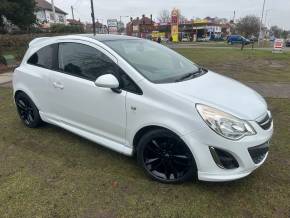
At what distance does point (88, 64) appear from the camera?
3930 millimetres

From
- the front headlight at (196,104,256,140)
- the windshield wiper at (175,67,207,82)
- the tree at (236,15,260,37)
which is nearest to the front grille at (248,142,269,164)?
the front headlight at (196,104,256,140)

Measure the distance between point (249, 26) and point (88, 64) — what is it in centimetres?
7483

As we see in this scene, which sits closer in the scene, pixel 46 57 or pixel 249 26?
pixel 46 57

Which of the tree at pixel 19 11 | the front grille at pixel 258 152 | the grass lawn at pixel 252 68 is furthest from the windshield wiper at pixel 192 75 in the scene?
the tree at pixel 19 11

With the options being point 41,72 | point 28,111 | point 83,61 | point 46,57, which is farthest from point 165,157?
point 28,111

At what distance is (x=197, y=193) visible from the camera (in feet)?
10.7

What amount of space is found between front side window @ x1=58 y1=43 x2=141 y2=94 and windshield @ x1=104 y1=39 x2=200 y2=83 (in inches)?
7.2

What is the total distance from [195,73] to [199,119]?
121cm

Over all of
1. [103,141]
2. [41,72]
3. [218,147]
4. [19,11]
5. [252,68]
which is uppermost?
[19,11]

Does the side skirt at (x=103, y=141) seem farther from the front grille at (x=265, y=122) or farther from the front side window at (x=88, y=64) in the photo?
the front grille at (x=265, y=122)

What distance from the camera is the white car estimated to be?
9.82 ft

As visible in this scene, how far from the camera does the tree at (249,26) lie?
71188mm

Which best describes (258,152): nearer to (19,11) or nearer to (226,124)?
(226,124)

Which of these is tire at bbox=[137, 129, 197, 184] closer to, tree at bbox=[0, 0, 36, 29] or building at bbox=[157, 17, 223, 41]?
tree at bbox=[0, 0, 36, 29]
